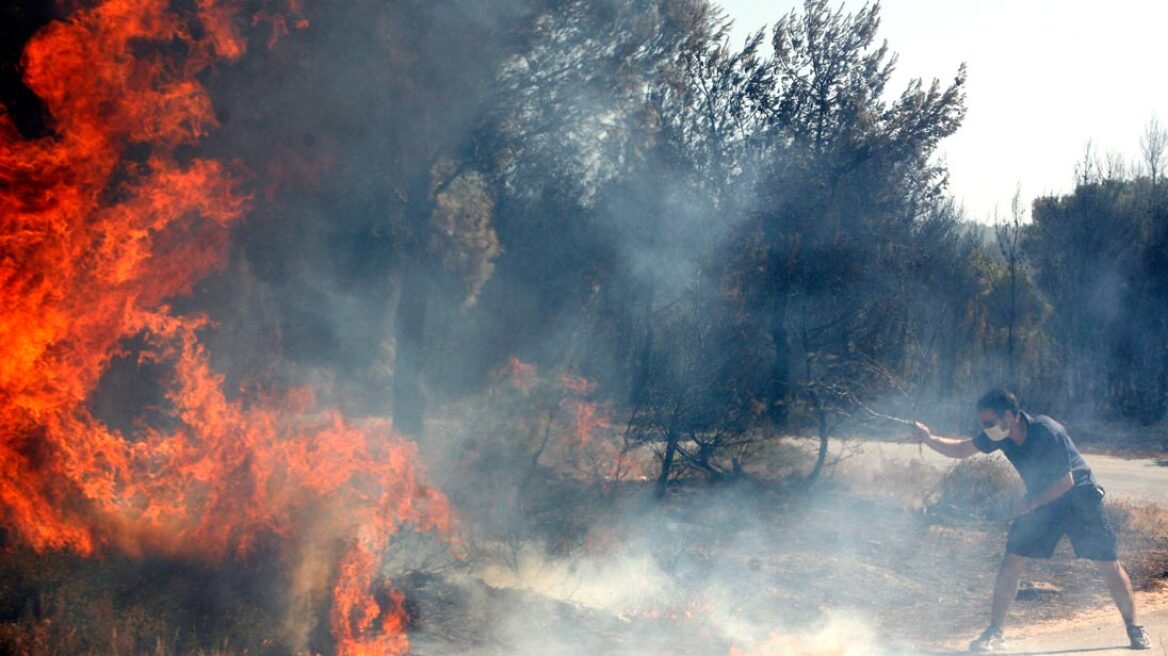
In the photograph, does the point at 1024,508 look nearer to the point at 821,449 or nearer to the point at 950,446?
the point at 950,446

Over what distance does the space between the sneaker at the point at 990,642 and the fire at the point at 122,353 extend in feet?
13.4

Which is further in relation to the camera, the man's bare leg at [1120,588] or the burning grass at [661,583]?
the man's bare leg at [1120,588]

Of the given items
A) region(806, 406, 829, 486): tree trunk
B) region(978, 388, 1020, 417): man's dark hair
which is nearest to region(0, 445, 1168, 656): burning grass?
region(806, 406, 829, 486): tree trunk

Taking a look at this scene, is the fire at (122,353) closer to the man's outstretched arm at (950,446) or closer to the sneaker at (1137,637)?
the man's outstretched arm at (950,446)

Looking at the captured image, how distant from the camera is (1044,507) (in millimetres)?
6676

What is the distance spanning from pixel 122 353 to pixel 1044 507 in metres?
6.86

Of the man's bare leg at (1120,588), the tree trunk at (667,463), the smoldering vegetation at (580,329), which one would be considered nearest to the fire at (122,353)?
the smoldering vegetation at (580,329)

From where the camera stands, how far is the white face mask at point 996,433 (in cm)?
679

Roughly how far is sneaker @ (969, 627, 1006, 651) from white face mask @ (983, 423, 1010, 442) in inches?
54.7

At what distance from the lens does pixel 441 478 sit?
952cm

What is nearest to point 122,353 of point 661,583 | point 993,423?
point 661,583

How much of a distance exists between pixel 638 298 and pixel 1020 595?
635 centimetres

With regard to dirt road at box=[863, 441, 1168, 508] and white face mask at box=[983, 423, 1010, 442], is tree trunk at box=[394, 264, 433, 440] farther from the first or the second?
white face mask at box=[983, 423, 1010, 442]

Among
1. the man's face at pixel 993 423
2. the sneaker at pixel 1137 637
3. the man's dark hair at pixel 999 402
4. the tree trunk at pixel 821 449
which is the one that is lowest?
the sneaker at pixel 1137 637
